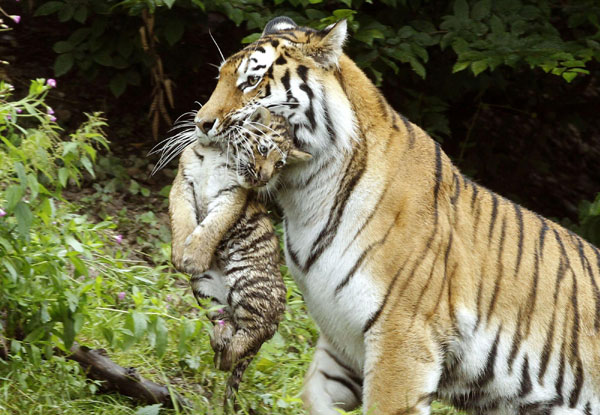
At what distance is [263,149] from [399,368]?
0.95m

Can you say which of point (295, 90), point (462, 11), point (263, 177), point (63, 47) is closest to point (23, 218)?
point (263, 177)

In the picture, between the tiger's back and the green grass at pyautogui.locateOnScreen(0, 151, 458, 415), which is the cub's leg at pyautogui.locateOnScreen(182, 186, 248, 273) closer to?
the green grass at pyautogui.locateOnScreen(0, 151, 458, 415)

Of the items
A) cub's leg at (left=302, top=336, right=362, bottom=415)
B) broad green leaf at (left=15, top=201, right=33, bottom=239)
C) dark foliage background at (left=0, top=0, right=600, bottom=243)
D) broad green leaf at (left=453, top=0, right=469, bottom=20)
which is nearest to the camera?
broad green leaf at (left=15, top=201, right=33, bottom=239)

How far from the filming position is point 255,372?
161 inches

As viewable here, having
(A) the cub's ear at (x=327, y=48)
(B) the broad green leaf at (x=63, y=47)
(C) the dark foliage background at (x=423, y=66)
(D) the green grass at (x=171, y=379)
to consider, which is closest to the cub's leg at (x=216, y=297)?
(D) the green grass at (x=171, y=379)

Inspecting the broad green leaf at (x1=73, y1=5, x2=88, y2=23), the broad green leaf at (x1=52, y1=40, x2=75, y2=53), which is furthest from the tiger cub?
the broad green leaf at (x1=52, y1=40, x2=75, y2=53)

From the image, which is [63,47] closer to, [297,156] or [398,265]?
[297,156]

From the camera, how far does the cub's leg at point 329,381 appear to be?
3783 mm

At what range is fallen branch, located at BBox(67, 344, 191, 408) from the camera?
142 inches

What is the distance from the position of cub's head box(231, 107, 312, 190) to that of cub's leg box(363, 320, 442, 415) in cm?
70

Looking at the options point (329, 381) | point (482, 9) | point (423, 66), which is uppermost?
point (482, 9)

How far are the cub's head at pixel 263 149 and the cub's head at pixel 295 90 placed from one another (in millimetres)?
36

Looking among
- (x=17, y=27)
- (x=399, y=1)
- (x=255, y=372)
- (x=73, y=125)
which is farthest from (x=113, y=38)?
(x=255, y=372)

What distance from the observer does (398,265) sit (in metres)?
3.45
